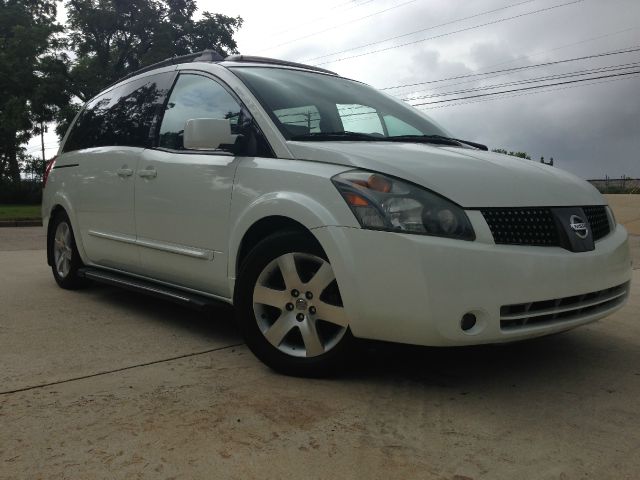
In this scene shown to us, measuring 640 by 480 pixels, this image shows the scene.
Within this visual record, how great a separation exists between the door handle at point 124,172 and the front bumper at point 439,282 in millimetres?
1872

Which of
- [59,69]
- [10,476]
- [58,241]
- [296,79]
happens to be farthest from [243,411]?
[59,69]

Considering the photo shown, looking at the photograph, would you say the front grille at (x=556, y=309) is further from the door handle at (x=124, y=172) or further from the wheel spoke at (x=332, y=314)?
the door handle at (x=124, y=172)

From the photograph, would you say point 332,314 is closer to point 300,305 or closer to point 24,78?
point 300,305

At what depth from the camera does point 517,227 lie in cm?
267

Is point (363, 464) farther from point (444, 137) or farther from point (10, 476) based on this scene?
point (444, 137)

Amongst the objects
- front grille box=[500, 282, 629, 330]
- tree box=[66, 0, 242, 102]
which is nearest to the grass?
tree box=[66, 0, 242, 102]

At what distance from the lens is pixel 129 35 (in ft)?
115

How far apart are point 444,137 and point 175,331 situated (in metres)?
2.09

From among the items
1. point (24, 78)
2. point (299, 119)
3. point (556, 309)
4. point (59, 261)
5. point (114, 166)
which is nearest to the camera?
point (556, 309)

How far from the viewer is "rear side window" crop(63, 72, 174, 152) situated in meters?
4.14

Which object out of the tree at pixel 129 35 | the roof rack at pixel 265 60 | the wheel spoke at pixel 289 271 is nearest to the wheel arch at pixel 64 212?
the roof rack at pixel 265 60

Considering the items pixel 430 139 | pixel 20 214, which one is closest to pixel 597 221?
pixel 430 139

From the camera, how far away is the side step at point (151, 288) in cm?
341

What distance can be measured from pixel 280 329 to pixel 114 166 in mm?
2056
